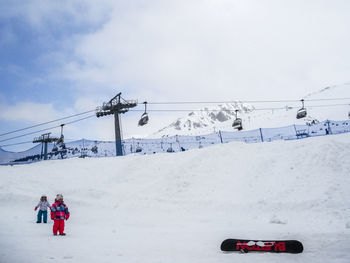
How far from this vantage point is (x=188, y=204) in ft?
45.8

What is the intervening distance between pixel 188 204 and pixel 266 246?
9.09 m

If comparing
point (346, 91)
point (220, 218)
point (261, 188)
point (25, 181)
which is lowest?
point (220, 218)

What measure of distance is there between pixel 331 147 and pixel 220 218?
9436 mm

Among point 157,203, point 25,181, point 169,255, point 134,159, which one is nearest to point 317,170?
point 157,203

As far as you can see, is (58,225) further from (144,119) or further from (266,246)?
(144,119)

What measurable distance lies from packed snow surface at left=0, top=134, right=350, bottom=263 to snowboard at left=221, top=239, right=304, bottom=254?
0.51 feet

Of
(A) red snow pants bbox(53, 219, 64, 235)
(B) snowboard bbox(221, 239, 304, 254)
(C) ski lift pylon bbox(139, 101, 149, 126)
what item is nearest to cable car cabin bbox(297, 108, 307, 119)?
(C) ski lift pylon bbox(139, 101, 149, 126)

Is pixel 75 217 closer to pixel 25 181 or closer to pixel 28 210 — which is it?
pixel 28 210

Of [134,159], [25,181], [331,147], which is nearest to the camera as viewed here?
[331,147]

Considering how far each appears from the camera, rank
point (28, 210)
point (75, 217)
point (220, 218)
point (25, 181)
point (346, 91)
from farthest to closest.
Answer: point (346, 91), point (25, 181), point (28, 210), point (75, 217), point (220, 218)

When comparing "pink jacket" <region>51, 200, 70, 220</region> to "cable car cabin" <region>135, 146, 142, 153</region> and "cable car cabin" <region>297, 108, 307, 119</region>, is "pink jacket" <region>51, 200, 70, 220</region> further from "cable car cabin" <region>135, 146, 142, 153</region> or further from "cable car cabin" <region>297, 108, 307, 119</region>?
"cable car cabin" <region>297, 108, 307, 119</region>

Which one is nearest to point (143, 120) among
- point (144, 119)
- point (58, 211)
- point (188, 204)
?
point (144, 119)

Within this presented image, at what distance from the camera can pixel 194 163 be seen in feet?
61.9

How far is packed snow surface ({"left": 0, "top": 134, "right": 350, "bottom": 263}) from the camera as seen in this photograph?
536cm
